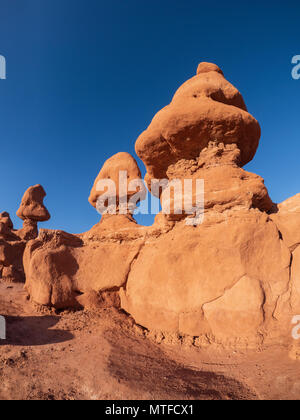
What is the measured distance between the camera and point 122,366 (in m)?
3.54

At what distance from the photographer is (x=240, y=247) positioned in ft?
14.8

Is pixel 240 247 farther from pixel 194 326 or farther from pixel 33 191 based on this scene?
pixel 33 191

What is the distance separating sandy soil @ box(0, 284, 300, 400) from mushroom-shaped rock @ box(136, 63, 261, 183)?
4.04 metres

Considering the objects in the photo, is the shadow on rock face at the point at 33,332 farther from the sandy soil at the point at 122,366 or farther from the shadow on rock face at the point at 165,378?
the shadow on rock face at the point at 165,378

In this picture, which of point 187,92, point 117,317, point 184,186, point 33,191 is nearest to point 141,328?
point 117,317

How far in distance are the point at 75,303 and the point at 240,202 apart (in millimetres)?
4596

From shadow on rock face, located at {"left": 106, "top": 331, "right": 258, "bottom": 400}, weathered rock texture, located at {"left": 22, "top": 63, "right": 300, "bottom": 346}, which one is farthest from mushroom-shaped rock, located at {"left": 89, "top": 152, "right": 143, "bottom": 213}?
shadow on rock face, located at {"left": 106, "top": 331, "right": 258, "bottom": 400}

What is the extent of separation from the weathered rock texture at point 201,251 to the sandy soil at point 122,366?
42 centimetres

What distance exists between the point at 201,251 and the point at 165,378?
2.29 m

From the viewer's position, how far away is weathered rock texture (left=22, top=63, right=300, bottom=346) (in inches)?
167

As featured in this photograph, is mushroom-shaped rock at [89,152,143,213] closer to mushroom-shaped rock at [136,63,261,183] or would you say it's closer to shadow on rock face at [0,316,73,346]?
mushroom-shaped rock at [136,63,261,183]

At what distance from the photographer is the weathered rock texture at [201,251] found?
423 cm

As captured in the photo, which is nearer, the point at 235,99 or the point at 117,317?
the point at 117,317

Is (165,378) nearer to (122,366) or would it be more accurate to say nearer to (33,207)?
(122,366)
